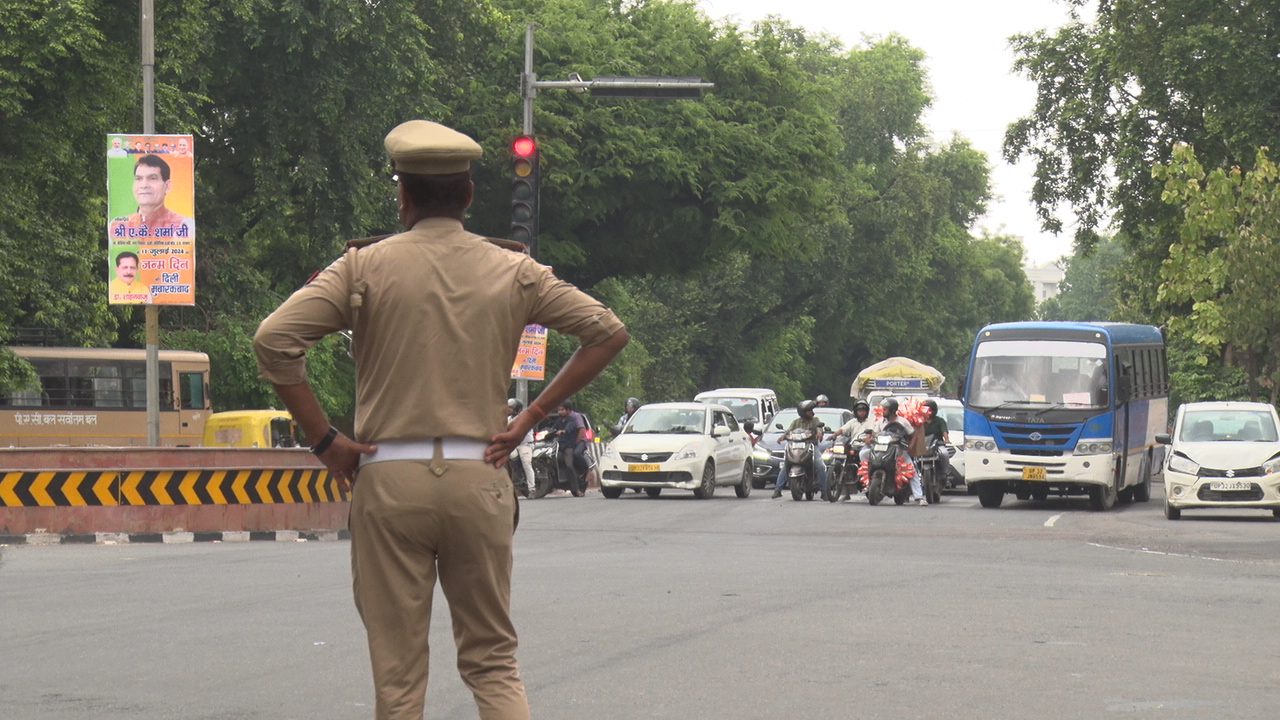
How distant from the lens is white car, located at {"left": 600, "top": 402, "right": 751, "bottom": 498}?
29.0 meters

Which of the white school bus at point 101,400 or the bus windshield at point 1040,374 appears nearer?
the bus windshield at point 1040,374

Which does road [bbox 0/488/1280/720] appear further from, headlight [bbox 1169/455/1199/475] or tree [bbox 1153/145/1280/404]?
tree [bbox 1153/145/1280/404]

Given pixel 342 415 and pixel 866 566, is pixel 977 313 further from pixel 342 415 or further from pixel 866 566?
pixel 866 566

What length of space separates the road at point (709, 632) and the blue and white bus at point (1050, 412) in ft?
27.6

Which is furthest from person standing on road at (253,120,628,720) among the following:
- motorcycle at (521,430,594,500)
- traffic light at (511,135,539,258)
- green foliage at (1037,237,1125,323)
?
green foliage at (1037,237,1125,323)

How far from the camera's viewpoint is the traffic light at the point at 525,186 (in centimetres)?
2014

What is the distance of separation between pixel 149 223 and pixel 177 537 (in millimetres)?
3458

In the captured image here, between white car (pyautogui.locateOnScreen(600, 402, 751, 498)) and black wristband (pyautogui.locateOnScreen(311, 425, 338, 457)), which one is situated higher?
black wristband (pyautogui.locateOnScreen(311, 425, 338, 457))

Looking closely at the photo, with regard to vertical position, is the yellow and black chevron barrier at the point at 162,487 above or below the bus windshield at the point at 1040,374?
below

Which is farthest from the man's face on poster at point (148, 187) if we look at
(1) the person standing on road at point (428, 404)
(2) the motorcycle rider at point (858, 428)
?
(1) the person standing on road at point (428, 404)

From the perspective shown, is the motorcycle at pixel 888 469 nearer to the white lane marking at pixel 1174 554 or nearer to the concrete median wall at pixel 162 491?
the white lane marking at pixel 1174 554

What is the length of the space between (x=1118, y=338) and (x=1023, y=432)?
2735 millimetres

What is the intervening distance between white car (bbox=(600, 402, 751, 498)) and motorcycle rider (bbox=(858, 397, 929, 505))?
285cm

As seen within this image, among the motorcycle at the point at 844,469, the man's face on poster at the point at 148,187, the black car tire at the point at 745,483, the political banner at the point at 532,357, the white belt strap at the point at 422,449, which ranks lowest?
the black car tire at the point at 745,483
